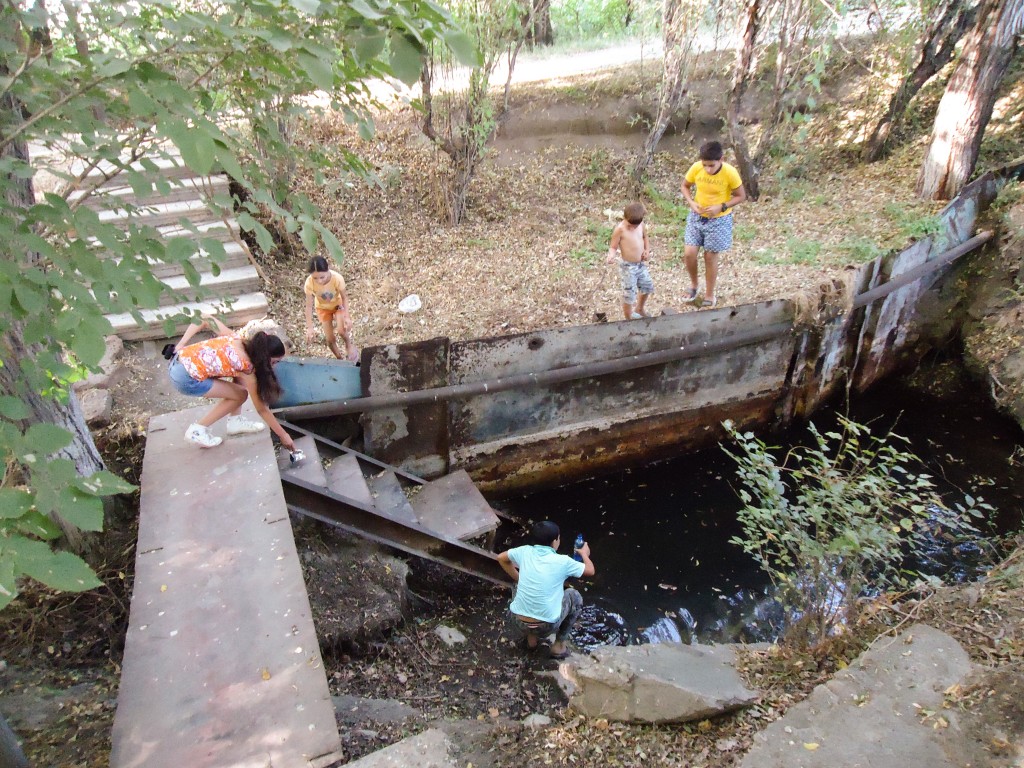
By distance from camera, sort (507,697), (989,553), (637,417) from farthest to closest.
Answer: (637,417)
(989,553)
(507,697)

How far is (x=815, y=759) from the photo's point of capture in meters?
2.96

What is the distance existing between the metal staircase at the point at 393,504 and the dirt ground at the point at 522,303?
0.34m

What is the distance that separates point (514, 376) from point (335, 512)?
2.40 m

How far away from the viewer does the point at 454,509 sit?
603 centimetres

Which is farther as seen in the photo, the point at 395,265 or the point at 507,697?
the point at 395,265

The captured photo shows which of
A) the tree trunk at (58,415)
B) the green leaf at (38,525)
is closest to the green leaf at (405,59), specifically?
the green leaf at (38,525)

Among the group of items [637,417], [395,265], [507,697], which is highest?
[395,265]

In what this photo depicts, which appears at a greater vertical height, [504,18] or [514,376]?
[504,18]

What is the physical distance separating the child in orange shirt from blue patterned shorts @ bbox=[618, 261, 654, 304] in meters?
2.89

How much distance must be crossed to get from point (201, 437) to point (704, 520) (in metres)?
5.30

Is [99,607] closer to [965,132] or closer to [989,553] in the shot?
[989,553]

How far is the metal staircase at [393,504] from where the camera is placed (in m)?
4.89

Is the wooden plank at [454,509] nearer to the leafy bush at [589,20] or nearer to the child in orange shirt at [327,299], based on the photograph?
the child in orange shirt at [327,299]

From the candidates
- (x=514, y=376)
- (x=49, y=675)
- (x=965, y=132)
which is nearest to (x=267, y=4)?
(x=49, y=675)
